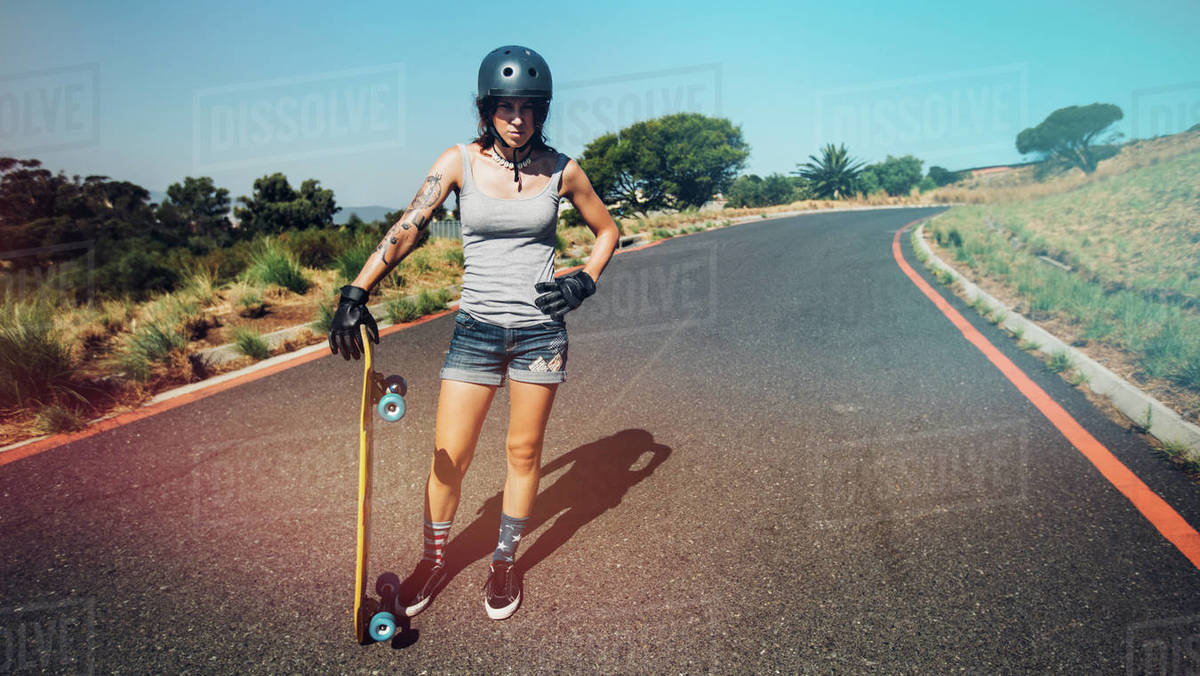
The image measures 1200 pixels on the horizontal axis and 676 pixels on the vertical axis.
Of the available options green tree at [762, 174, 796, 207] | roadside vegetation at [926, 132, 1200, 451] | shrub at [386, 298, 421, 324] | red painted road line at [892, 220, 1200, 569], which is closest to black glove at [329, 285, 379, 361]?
red painted road line at [892, 220, 1200, 569]

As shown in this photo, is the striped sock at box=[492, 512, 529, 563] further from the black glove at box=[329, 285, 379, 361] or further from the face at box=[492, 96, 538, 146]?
the face at box=[492, 96, 538, 146]

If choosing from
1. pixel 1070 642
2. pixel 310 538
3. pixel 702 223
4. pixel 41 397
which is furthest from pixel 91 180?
pixel 1070 642

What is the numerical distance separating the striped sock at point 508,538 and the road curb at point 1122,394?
386 centimetres

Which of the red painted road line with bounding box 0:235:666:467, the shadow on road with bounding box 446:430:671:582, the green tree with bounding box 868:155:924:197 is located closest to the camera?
the shadow on road with bounding box 446:430:671:582

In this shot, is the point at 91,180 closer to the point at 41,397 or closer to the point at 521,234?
the point at 41,397

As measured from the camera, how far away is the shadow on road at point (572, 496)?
9.73 ft

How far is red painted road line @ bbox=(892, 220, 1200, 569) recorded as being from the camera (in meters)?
2.99

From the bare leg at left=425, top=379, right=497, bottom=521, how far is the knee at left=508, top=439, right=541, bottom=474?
15 cm

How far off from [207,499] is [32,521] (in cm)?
73

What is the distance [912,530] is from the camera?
10.0 ft

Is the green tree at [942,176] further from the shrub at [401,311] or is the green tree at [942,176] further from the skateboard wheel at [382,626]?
the skateboard wheel at [382,626]

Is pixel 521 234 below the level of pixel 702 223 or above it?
below

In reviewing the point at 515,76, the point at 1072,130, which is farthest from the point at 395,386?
the point at 1072,130

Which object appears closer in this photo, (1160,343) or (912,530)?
(912,530)
